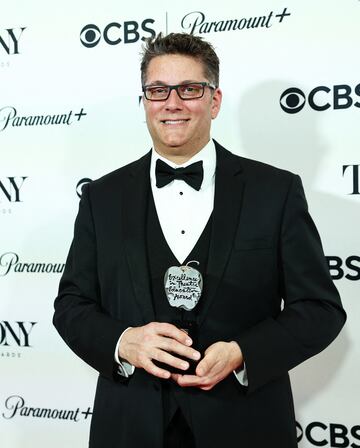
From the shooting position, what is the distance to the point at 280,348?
1322 mm

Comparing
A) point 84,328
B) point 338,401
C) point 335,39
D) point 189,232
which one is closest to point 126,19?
point 335,39

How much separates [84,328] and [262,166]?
2.08 ft

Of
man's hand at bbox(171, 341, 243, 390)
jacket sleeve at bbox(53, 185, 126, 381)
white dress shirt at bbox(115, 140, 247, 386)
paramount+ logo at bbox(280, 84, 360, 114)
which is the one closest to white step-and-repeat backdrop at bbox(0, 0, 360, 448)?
paramount+ logo at bbox(280, 84, 360, 114)

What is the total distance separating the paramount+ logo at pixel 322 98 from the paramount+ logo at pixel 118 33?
60 centimetres

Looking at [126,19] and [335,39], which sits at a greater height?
[126,19]

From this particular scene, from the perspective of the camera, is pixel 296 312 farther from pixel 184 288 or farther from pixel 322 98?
pixel 322 98

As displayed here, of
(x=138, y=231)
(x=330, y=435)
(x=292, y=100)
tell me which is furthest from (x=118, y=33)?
(x=330, y=435)

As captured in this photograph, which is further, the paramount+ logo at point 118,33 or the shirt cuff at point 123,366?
the paramount+ logo at point 118,33

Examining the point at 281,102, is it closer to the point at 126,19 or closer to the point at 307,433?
the point at 126,19

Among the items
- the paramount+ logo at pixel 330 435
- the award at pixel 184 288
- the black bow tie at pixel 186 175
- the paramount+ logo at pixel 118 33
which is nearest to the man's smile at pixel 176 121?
the black bow tie at pixel 186 175

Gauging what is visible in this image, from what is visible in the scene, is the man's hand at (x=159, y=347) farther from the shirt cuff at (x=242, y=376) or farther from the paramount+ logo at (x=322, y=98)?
the paramount+ logo at (x=322, y=98)

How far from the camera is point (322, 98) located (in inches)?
81.8

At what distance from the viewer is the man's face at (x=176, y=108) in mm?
1479

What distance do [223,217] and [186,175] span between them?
0.18m
